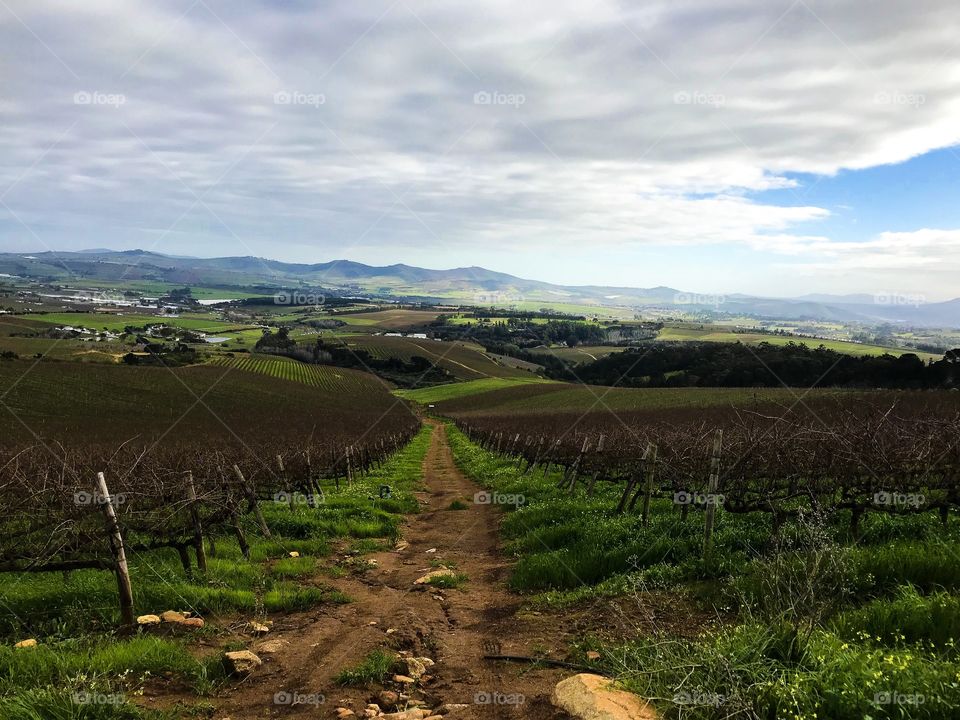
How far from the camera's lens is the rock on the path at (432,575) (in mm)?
9328

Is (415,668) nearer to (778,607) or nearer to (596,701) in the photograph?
(596,701)

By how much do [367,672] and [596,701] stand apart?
102 inches

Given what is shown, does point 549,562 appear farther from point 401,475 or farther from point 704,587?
point 401,475

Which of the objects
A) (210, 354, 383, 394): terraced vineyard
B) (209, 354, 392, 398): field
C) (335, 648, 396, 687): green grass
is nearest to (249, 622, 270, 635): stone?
(335, 648, 396, 687): green grass

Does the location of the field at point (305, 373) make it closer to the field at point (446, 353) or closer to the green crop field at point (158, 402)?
the green crop field at point (158, 402)

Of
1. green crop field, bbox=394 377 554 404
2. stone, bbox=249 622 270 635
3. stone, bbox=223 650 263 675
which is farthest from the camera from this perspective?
green crop field, bbox=394 377 554 404

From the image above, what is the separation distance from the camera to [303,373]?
292ft

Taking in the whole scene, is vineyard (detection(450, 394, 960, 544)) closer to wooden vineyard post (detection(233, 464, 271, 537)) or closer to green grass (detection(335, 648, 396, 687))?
green grass (detection(335, 648, 396, 687))

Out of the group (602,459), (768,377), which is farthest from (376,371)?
(602,459)

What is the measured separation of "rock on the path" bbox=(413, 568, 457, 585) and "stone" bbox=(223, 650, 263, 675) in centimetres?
354

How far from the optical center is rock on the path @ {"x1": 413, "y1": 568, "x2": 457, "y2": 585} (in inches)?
367

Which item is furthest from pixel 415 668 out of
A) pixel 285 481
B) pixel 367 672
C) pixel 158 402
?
pixel 158 402

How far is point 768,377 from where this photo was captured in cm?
6378

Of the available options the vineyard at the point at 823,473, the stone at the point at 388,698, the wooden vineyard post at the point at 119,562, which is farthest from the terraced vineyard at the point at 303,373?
the stone at the point at 388,698
